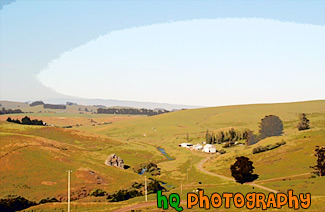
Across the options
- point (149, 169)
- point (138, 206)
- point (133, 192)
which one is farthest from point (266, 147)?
point (138, 206)

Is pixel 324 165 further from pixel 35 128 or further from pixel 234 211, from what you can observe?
pixel 35 128

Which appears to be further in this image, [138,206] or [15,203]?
[15,203]

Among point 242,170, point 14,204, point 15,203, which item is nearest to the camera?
point 14,204

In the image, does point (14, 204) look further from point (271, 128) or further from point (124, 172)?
point (271, 128)

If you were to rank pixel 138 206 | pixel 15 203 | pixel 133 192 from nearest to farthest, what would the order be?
pixel 138 206 < pixel 15 203 < pixel 133 192

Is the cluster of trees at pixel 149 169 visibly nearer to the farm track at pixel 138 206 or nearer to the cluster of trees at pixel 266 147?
the cluster of trees at pixel 266 147

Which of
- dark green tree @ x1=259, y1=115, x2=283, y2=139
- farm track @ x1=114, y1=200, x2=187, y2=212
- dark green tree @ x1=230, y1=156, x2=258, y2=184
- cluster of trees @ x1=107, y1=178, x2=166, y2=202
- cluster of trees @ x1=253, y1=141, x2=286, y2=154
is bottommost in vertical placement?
cluster of trees @ x1=107, y1=178, x2=166, y2=202

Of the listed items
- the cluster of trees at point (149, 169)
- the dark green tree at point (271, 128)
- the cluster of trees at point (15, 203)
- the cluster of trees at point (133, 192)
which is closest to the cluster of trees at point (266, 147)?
the cluster of trees at point (149, 169)

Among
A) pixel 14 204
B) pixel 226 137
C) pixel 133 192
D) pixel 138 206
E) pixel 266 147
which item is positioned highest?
pixel 266 147

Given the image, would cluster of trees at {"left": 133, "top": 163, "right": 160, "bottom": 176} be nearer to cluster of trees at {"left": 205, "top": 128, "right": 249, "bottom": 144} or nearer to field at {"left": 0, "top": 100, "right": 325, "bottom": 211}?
field at {"left": 0, "top": 100, "right": 325, "bottom": 211}

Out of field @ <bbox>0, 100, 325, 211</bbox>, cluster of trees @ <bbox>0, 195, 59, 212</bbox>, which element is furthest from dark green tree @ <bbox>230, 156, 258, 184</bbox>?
cluster of trees @ <bbox>0, 195, 59, 212</bbox>

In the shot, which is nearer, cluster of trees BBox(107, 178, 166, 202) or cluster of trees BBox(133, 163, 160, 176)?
cluster of trees BBox(107, 178, 166, 202)

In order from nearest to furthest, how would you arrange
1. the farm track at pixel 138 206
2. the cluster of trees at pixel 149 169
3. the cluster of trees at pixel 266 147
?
the farm track at pixel 138 206
the cluster of trees at pixel 149 169
the cluster of trees at pixel 266 147

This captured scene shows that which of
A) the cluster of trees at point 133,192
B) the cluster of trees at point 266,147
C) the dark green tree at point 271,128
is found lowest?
the cluster of trees at point 133,192
